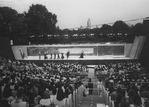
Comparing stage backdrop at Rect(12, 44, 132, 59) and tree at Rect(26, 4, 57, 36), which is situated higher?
tree at Rect(26, 4, 57, 36)

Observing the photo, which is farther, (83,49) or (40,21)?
(83,49)

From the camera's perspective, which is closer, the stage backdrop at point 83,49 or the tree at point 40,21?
the tree at point 40,21

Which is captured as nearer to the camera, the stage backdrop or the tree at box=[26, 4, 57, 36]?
the tree at box=[26, 4, 57, 36]

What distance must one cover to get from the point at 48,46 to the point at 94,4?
59.0 ft

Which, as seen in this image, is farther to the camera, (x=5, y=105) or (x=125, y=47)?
(x=125, y=47)

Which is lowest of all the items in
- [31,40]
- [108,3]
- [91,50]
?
[91,50]

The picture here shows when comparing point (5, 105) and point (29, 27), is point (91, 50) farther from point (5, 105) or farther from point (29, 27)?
point (5, 105)

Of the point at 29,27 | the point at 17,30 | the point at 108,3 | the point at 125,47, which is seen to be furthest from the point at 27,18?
the point at 125,47

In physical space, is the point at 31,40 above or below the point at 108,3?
below

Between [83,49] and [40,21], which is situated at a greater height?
[40,21]

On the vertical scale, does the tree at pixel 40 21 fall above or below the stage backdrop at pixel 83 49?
above

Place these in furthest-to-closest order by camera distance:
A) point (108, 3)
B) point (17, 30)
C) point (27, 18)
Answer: point (17, 30)
point (27, 18)
point (108, 3)

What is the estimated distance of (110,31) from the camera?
84.9 ft

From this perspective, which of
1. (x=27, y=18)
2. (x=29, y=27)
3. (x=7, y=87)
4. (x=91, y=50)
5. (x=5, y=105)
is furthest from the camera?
(x=91, y=50)
